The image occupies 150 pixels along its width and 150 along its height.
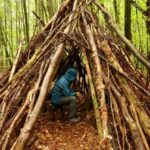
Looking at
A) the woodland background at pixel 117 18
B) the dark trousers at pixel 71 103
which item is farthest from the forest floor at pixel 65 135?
the woodland background at pixel 117 18

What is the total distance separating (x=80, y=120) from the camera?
6.32m

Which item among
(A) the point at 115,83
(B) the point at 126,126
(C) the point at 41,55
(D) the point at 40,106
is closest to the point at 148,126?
(B) the point at 126,126

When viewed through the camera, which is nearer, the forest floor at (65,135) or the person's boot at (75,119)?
the forest floor at (65,135)

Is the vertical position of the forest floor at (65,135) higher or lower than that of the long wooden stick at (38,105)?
lower

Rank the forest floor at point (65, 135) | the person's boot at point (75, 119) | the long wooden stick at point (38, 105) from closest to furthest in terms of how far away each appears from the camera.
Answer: the long wooden stick at point (38, 105) < the forest floor at point (65, 135) < the person's boot at point (75, 119)

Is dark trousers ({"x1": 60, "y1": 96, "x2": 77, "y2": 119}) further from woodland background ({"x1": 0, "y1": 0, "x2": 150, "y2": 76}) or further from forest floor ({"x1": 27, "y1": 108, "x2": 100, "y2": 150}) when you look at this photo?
woodland background ({"x1": 0, "y1": 0, "x2": 150, "y2": 76})

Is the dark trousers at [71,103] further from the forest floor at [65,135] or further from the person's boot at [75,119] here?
the forest floor at [65,135]

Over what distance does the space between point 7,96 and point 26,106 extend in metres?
0.77

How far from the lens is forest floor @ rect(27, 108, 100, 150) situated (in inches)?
202

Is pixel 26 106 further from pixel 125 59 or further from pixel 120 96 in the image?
pixel 125 59

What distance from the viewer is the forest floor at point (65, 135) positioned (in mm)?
5125

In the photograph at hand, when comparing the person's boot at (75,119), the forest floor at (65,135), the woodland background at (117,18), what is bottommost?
the forest floor at (65,135)

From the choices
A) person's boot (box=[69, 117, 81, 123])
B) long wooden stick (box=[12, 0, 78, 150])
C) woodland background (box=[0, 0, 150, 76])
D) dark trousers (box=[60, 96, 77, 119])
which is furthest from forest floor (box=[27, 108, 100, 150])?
woodland background (box=[0, 0, 150, 76])

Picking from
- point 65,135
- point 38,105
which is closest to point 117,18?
point 65,135
